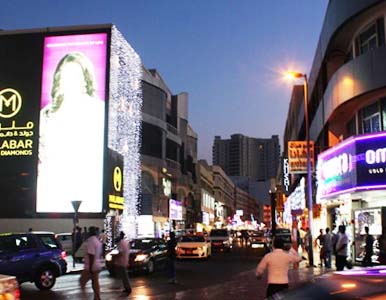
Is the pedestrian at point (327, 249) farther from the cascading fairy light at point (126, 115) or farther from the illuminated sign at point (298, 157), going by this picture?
the cascading fairy light at point (126, 115)

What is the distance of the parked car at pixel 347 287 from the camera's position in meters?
4.28

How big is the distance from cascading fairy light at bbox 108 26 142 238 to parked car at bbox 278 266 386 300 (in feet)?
134

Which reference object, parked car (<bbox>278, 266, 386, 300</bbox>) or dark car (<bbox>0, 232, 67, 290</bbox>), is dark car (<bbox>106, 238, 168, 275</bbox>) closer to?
dark car (<bbox>0, 232, 67, 290</bbox>)

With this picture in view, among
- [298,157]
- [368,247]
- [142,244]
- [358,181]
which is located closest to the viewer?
[368,247]

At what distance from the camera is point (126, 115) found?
50.1 meters

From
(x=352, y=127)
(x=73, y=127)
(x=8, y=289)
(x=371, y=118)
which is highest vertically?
(x=73, y=127)

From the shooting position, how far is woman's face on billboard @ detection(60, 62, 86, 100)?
44.7m

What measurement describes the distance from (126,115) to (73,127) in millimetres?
6590

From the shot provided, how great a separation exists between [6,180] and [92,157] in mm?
8118

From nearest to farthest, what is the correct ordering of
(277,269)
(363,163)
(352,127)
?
(277,269), (363,163), (352,127)

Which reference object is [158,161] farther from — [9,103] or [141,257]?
[141,257]

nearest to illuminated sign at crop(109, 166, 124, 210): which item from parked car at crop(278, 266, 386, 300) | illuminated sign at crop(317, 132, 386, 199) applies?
illuminated sign at crop(317, 132, 386, 199)

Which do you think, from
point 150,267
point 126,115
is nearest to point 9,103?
point 126,115

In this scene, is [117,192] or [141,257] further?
[117,192]
